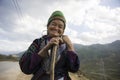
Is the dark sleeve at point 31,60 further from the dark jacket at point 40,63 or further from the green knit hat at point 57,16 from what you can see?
the green knit hat at point 57,16

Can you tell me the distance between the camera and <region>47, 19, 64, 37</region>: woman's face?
95.4 inches

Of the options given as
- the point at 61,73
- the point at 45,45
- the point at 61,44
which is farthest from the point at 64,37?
the point at 61,73

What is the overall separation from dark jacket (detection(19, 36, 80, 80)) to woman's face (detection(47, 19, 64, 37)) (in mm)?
107

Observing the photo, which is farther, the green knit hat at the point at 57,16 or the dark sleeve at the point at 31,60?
the green knit hat at the point at 57,16

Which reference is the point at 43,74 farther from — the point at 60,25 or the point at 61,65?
the point at 60,25

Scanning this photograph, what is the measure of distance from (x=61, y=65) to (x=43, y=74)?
0.75 ft

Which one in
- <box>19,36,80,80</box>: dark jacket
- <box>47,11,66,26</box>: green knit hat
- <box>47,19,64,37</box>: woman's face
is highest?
<box>47,11,66,26</box>: green knit hat

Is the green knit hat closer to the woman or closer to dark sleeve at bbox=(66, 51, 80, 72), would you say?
the woman

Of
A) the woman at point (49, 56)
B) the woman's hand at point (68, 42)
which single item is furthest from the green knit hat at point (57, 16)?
the woman's hand at point (68, 42)

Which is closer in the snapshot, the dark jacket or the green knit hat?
the dark jacket

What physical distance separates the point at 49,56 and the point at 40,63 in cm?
18

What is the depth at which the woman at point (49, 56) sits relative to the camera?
234 cm

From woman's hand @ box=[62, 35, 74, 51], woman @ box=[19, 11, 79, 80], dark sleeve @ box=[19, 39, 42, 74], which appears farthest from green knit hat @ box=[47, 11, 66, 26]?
dark sleeve @ box=[19, 39, 42, 74]

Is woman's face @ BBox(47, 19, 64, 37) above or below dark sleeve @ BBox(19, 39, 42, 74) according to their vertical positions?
above
